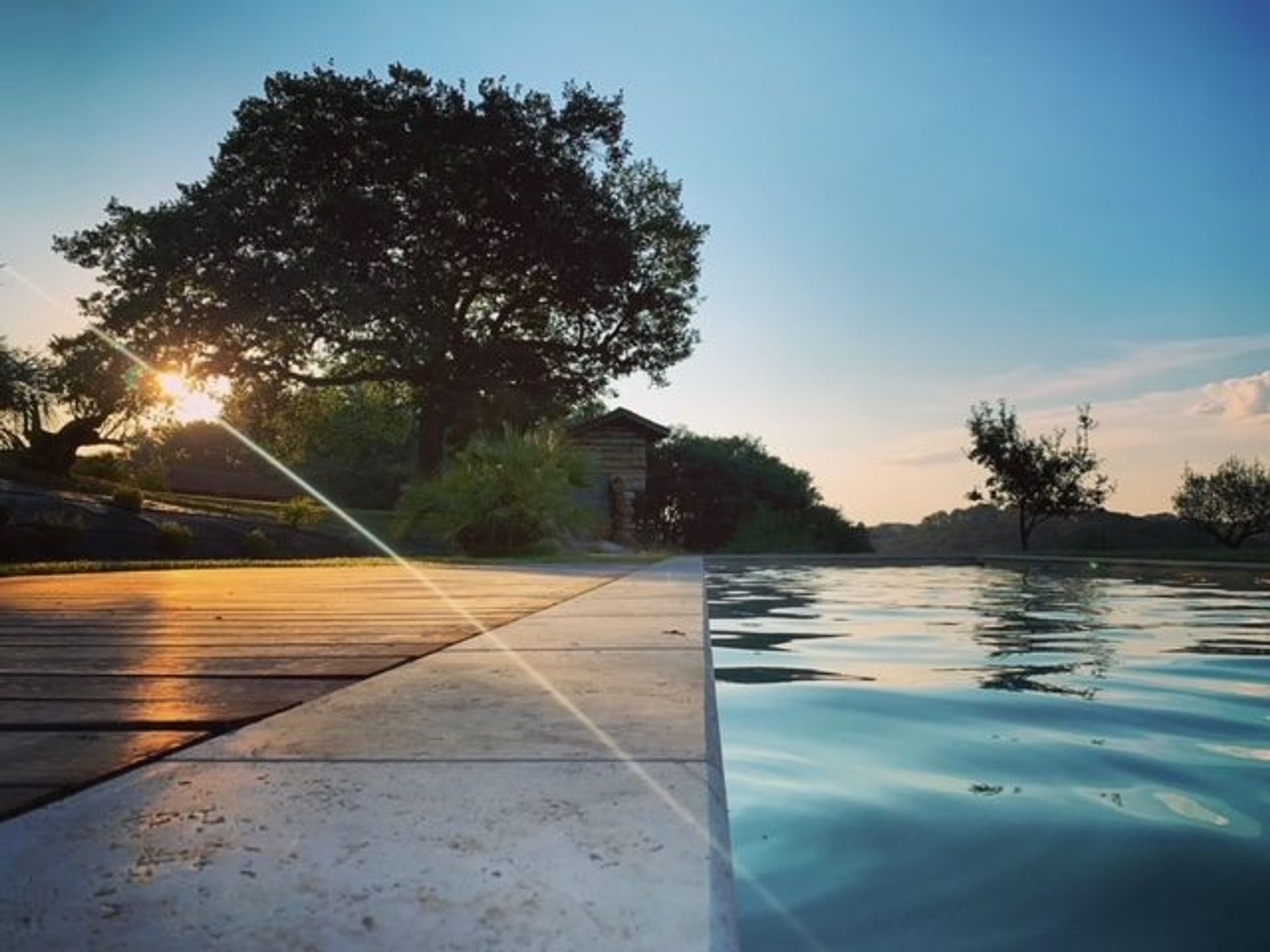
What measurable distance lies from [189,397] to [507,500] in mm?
12727

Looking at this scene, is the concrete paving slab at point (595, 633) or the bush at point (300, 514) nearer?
the concrete paving slab at point (595, 633)

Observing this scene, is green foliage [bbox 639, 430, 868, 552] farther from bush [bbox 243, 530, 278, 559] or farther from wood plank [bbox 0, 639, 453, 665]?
wood plank [bbox 0, 639, 453, 665]

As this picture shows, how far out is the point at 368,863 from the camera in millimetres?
885

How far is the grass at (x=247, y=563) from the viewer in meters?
8.41

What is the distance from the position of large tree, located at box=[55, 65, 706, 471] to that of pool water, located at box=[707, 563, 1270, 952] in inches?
712

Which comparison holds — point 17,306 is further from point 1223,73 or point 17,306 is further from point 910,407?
point 1223,73

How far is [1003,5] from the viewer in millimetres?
8320

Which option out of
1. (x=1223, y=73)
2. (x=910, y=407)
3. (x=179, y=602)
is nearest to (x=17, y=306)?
(x=179, y=602)

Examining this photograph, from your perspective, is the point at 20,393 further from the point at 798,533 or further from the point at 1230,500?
the point at 1230,500

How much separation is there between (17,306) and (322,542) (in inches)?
363

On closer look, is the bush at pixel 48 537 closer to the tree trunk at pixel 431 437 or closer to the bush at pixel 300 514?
the bush at pixel 300 514

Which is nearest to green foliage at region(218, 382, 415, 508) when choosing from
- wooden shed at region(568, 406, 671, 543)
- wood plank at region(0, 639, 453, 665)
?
wooden shed at region(568, 406, 671, 543)

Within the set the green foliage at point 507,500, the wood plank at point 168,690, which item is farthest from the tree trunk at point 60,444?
the wood plank at point 168,690

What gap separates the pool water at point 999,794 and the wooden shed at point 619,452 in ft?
60.4
